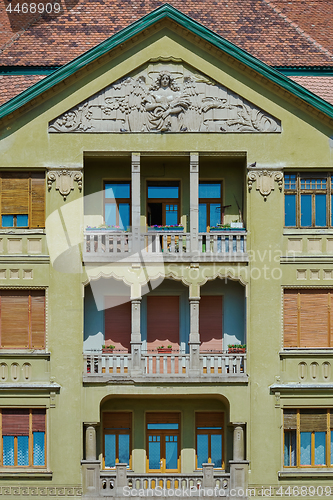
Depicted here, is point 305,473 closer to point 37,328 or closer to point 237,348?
point 237,348

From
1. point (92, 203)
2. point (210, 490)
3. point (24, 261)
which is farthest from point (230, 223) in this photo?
point (210, 490)

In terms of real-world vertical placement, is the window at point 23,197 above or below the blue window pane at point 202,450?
above

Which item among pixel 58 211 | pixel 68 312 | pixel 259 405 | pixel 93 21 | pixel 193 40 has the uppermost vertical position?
pixel 93 21

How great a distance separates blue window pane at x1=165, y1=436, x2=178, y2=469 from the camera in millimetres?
33625

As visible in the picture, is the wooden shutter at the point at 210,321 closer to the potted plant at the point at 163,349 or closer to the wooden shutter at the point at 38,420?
the potted plant at the point at 163,349

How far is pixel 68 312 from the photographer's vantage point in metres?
32.6

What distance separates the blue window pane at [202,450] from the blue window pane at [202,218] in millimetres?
8731

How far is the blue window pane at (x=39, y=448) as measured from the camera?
1271 inches

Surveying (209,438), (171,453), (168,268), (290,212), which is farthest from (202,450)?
(290,212)

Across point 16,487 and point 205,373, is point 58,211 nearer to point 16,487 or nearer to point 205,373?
point 205,373

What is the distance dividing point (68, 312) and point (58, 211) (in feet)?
13.5

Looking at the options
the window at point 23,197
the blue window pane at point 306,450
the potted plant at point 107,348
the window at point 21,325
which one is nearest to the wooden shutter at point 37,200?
the window at point 23,197

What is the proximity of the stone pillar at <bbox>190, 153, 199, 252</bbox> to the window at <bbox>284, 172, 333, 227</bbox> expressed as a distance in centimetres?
370

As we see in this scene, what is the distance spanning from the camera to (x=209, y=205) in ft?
114
